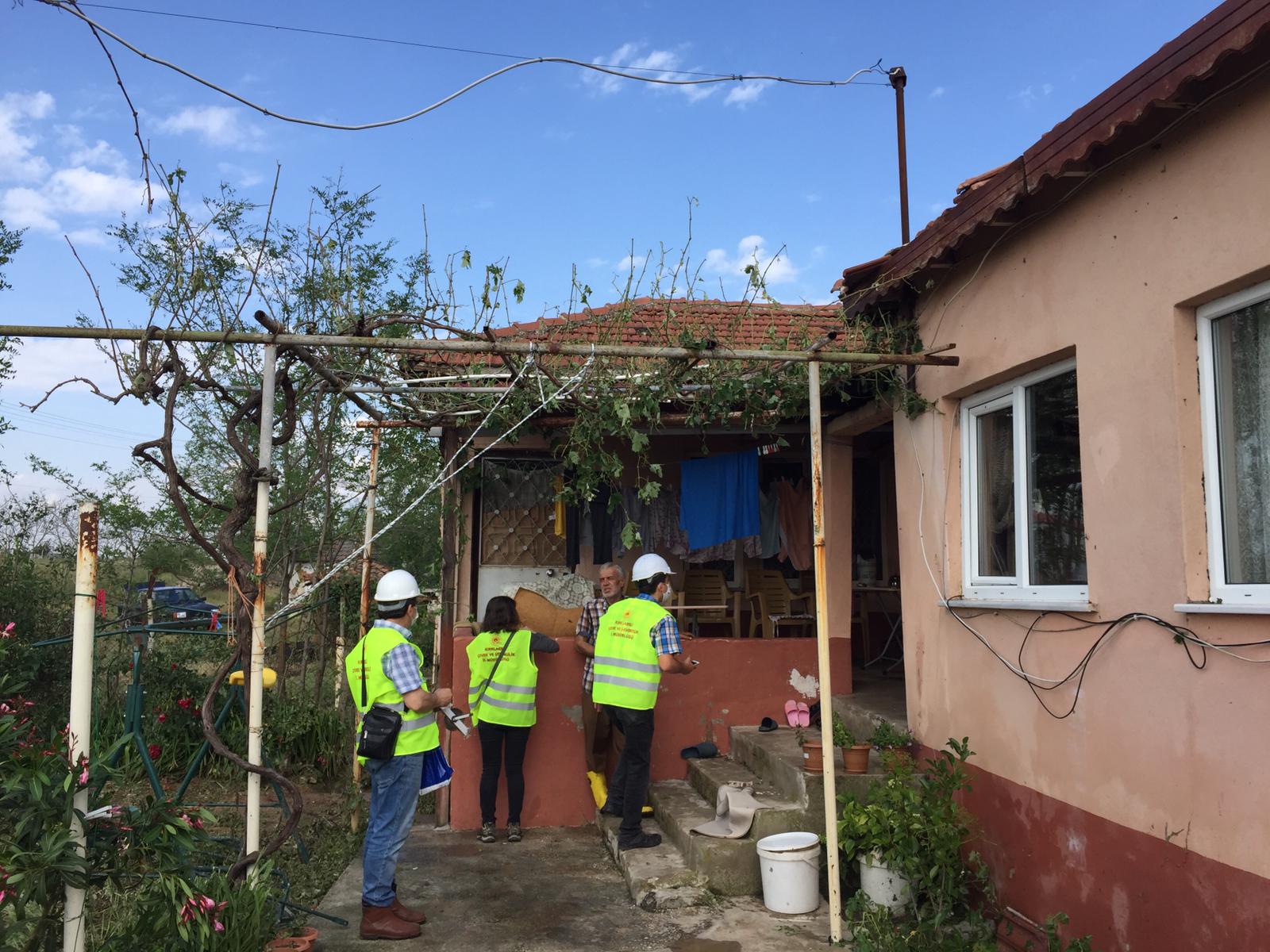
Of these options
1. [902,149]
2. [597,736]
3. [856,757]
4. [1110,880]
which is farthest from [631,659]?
[902,149]

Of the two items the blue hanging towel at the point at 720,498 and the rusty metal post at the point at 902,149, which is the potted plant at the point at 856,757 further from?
the rusty metal post at the point at 902,149

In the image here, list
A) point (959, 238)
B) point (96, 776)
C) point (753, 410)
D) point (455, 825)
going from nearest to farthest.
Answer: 1. point (96, 776)
2. point (959, 238)
3. point (753, 410)
4. point (455, 825)

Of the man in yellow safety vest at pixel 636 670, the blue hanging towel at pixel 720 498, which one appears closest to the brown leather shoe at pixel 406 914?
the man in yellow safety vest at pixel 636 670

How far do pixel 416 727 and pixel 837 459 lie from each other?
4353mm

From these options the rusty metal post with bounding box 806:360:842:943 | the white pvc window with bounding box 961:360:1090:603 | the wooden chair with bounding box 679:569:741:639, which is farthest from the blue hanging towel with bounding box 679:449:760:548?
the rusty metal post with bounding box 806:360:842:943

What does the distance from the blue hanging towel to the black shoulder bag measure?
3938 millimetres

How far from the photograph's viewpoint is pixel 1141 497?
13.3ft

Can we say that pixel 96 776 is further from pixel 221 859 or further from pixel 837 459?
pixel 837 459

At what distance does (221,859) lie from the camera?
533cm

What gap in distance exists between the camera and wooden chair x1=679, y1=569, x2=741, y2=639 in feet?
31.4

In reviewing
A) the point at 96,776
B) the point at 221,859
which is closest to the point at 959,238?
the point at 96,776

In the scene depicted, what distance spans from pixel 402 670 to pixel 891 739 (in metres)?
3.24

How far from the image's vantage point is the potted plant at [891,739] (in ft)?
19.7

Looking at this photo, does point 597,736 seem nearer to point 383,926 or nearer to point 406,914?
point 406,914
